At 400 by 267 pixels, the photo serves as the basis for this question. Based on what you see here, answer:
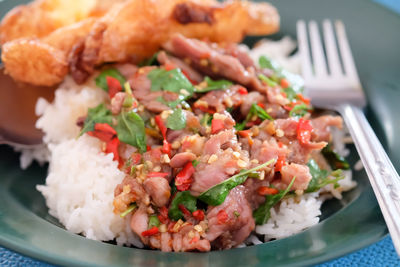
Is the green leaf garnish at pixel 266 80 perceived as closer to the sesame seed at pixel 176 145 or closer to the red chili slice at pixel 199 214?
the sesame seed at pixel 176 145

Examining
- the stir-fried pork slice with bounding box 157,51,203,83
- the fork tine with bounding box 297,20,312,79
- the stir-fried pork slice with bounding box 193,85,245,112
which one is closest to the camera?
the stir-fried pork slice with bounding box 193,85,245,112

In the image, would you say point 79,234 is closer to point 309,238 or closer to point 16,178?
point 16,178

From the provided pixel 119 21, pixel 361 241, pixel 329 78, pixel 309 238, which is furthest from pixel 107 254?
pixel 329 78

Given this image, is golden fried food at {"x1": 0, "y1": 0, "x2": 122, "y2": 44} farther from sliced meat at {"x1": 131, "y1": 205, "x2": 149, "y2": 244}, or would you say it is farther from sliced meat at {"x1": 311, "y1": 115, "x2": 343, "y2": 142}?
sliced meat at {"x1": 311, "y1": 115, "x2": 343, "y2": 142}

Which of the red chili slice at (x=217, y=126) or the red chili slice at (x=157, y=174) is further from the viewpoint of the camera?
the red chili slice at (x=217, y=126)

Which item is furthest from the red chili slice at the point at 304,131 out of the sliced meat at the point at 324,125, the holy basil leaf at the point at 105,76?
the holy basil leaf at the point at 105,76

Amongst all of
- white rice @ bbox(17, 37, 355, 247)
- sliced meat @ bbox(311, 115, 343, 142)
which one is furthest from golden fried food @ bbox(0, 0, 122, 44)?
sliced meat @ bbox(311, 115, 343, 142)

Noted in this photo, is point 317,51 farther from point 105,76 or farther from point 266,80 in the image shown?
point 105,76
